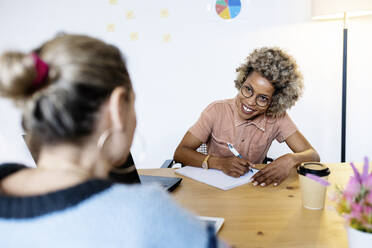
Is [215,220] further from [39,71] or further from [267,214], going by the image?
[39,71]

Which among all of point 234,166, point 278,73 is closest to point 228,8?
point 278,73

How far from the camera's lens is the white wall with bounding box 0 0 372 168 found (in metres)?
2.71

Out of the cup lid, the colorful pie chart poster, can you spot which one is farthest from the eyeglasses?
the colorful pie chart poster

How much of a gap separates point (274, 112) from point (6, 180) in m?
1.49

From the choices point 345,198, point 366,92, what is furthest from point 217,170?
point 366,92

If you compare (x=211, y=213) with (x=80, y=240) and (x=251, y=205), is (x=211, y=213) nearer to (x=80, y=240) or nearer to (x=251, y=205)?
(x=251, y=205)

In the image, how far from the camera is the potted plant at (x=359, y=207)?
682 mm

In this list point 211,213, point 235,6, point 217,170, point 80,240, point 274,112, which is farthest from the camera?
point 235,6

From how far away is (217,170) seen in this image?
1.46m

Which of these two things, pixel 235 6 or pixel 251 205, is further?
pixel 235 6

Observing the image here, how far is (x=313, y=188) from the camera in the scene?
40.6 inches

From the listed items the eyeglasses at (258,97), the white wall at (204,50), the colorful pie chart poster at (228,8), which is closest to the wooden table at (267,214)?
the eyeglasses at (258,97)

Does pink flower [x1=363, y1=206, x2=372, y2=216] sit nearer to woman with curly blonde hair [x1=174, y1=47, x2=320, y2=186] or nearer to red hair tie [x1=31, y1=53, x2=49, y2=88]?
red hair tie [x1=31, y1=53, x2=49, y2=88]

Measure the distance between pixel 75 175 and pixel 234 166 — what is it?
3.01 feet
